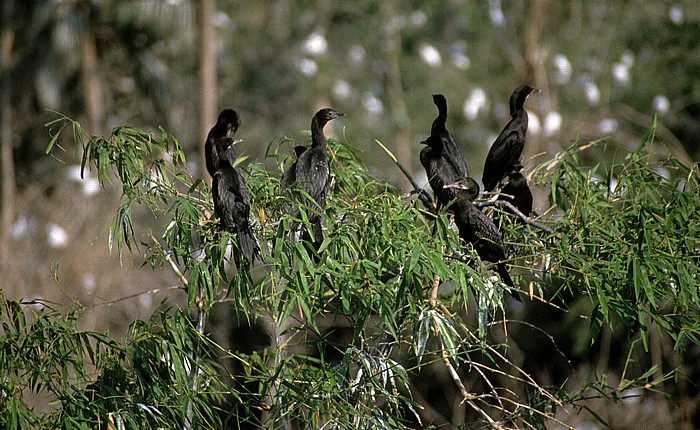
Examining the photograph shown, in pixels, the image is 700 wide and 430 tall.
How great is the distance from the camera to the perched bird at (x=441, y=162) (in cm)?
405

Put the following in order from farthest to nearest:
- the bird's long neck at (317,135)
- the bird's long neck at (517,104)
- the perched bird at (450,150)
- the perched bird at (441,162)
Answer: the bird's long neck at (517,104) < the perched bird at (450,150) < the bird's long neck at (317,135) < the perched bird at (441,162)

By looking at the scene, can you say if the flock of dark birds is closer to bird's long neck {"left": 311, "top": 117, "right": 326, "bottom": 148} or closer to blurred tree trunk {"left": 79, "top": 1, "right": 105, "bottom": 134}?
bird's long neck {"left": 311, "top": 117, "right": 326, "bottom": 148}

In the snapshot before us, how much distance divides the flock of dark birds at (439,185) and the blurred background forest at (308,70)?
868cm

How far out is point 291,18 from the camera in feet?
Answer: 62.5

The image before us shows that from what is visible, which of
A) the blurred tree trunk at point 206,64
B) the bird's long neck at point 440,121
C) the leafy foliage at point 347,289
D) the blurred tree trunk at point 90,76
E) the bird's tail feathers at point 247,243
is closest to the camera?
the leafy foliage at point 347,289

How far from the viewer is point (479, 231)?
3.56 metres

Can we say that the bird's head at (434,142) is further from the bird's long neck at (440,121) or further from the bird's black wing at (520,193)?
the bird's black wing at (520,193)

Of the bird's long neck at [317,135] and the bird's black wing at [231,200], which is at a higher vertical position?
the bird's long neck at [317,135]

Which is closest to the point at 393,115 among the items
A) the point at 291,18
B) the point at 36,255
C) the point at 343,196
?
the point at 291,18

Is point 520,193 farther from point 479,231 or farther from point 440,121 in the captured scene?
point 479,231

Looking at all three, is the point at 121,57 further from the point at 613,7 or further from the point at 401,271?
the point at 401,271

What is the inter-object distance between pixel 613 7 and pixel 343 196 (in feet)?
46.8

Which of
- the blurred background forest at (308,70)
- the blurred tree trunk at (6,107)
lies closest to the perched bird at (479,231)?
the blurred background forest at (308,70)

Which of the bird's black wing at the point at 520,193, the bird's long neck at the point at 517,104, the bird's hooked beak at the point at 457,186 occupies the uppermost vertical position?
the bird's long neck at the point at 517,104
